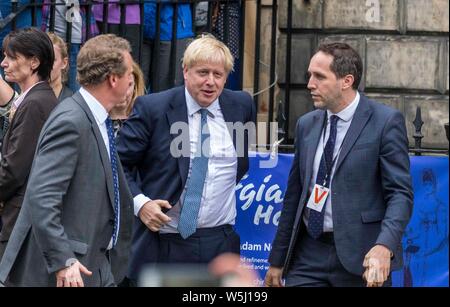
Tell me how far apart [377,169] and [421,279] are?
199cm

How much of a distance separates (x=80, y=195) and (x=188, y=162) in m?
1.29

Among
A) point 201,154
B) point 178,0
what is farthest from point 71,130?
point 178,0

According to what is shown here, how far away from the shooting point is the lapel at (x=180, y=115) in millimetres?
6781

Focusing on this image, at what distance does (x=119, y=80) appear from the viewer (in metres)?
5.87

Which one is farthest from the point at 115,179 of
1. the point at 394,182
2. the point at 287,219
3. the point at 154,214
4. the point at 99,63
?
the point at 394,182

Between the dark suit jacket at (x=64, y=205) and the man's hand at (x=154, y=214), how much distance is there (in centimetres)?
78

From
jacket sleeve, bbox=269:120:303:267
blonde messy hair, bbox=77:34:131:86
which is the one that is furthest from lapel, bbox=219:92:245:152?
blonde messy hair, bbox=77:34:131:86

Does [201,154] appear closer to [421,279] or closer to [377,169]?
[377,169]

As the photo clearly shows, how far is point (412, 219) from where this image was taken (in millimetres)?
8102

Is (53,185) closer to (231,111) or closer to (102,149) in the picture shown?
(102,149)

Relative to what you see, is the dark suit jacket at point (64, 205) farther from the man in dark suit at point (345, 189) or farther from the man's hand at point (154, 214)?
the man in dark suit at point (345, 189)

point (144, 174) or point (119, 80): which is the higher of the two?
point (119, 80)
